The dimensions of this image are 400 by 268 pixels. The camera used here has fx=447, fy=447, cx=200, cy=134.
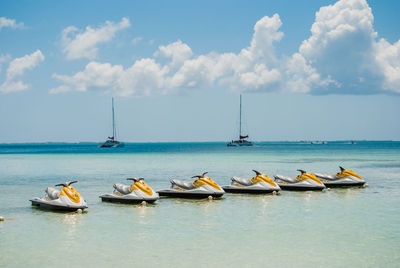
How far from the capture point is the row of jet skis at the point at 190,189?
18422 millimetres

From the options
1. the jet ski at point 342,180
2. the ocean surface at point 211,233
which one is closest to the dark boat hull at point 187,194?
the ocean surface at point 211,233

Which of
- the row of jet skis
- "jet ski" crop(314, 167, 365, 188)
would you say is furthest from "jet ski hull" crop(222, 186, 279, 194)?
"jet ski" crop(314, 167, 365, 188)

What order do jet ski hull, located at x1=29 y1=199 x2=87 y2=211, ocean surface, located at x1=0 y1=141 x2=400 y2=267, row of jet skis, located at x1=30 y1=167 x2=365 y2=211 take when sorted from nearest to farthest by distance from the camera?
ocean surface, located at x1=0 y1=141 x2=400 y2=267
jet ski hull, located at x1=29 y1=199 x2=87 y2=211
row of jet skis, located at x1=30 y1=167 x2=365 y2=211

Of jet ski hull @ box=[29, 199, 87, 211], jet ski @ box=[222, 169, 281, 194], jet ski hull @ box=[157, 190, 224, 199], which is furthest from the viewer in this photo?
jet ski @ box=[222, 169, 281, 194]

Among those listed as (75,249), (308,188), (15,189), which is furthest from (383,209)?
(15,189)

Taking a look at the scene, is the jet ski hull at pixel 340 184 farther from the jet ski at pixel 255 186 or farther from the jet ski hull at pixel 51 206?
the jet ski hull at pixel 51 206

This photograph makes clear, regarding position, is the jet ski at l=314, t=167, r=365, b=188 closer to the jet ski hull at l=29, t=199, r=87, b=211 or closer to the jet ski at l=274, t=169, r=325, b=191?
the jet ski at l=274, t=169, r=325, b=191

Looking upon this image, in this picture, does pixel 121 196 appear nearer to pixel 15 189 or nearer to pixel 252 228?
pixel 252 228

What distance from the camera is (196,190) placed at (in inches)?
877

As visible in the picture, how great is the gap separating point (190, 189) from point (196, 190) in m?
0.63

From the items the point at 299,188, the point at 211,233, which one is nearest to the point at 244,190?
the point at 299,188

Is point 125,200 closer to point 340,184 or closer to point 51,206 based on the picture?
point 51,206

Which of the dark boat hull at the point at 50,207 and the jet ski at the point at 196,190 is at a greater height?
the jet ski at the point at 196,190

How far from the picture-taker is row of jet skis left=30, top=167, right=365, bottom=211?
1842 cm
